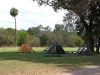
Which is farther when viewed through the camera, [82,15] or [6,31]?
[6,31]

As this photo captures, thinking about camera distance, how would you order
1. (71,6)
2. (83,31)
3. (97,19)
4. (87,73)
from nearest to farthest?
(87,73) → (71,6) → (97,19) → (83,31)

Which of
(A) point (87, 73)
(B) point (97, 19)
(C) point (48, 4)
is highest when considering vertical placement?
(C) point (48, 4)

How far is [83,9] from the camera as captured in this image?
31.2m

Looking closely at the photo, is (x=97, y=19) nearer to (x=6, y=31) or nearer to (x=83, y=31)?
(x=83, y=31)

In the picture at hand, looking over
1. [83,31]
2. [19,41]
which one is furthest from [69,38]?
[83,31]

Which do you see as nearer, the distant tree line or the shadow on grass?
the shadow on grass

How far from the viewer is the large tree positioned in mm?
30469

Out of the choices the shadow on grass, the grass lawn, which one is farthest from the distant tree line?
the grass lawn

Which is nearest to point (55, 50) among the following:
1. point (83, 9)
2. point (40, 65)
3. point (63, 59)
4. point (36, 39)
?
point (83, 9)

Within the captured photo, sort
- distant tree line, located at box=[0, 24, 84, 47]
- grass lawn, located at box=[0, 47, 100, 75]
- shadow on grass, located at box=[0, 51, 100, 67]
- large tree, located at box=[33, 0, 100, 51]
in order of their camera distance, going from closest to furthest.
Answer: grass lawn, located at box=[0, 47, 100, 75]
shadow on grass, located at box=[0, 51, 100, 67]
large tree, located at box=[33, 0, 100, 51]
distant tree line, located at box=[0, 24, 84, 47]

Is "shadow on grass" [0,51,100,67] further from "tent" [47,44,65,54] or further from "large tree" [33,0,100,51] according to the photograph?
"large tree" [33,0,100,51]

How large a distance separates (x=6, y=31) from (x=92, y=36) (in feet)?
190

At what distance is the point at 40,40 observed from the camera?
9044cm

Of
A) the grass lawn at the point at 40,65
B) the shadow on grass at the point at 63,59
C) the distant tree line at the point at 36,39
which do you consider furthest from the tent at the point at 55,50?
the distant tree line at the point at 36,39
